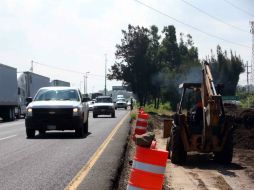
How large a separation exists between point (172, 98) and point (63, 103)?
46.4 m

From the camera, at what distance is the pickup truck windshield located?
2173 cm

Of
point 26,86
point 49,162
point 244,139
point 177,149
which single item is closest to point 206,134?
point 177,149

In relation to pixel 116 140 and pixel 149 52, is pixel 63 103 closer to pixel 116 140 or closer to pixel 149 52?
pixel 116 140

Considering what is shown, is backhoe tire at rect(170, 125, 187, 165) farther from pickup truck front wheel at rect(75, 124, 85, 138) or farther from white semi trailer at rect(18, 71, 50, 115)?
white semi trailer at rect(18, 71, 50, 115)

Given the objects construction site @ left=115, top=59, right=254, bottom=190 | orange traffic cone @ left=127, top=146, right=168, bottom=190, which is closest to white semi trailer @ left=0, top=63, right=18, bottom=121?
construction site @ left=115, top=59, right=254, bottom=190

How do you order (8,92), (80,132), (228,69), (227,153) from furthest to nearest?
(228,69), (8,92), (80,132), (227,153)

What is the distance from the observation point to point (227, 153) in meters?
13.9

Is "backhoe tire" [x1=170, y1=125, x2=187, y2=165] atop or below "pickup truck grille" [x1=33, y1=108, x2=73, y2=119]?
below

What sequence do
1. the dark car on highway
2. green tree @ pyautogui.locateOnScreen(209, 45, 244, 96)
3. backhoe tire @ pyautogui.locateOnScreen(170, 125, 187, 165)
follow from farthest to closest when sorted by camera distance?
green tree @ pyautogui.locateOnScreen(209, 45, 244, 96) < the dark car on highway < backhoe tire @ pyautogui.locateOnScreen(170, 125, 187, 165)

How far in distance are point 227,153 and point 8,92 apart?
2961 centimetres

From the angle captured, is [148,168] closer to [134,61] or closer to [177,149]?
[177,149]

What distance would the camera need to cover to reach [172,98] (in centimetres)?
6650

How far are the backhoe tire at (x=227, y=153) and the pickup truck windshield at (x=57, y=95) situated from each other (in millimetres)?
8780

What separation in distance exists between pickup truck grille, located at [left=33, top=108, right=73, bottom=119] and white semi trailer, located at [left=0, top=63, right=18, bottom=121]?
64.4 feet
